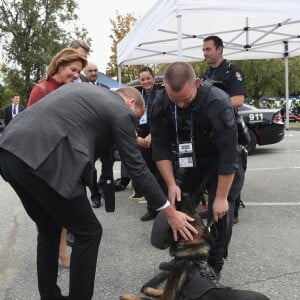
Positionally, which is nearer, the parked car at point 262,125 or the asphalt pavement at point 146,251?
the asphalt pavement at point 146,251

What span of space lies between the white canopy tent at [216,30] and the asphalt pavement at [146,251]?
2.01 meters

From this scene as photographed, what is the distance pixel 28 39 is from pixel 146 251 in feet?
84.4

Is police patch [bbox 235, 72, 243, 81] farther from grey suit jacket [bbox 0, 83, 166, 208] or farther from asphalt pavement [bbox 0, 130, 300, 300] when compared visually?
grey suit jacket [bbox 0, 83, 166, 208]

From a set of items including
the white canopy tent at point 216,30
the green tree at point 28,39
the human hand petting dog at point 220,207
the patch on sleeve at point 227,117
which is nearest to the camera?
the patch on sleeve at point 227,117

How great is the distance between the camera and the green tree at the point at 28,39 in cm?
2608

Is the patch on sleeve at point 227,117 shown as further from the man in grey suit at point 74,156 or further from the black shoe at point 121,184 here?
the black shoe at point 121,184

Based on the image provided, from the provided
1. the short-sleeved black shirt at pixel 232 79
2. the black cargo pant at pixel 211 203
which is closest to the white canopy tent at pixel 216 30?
the short-sleeved black shirt at pixel 232 79

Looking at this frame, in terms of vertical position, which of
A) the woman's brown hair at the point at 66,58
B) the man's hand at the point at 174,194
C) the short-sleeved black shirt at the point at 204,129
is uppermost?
the woman's brown hair at the point at 66,58

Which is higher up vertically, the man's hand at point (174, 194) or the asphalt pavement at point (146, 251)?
the man's hand at point (174, 194)

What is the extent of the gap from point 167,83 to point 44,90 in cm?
99

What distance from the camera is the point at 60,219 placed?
2.16 meters

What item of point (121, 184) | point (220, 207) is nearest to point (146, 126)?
point (121, 184)

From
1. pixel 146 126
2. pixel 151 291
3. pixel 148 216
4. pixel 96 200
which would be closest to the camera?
pixel 151 291

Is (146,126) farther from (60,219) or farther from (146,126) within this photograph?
(60,219)
